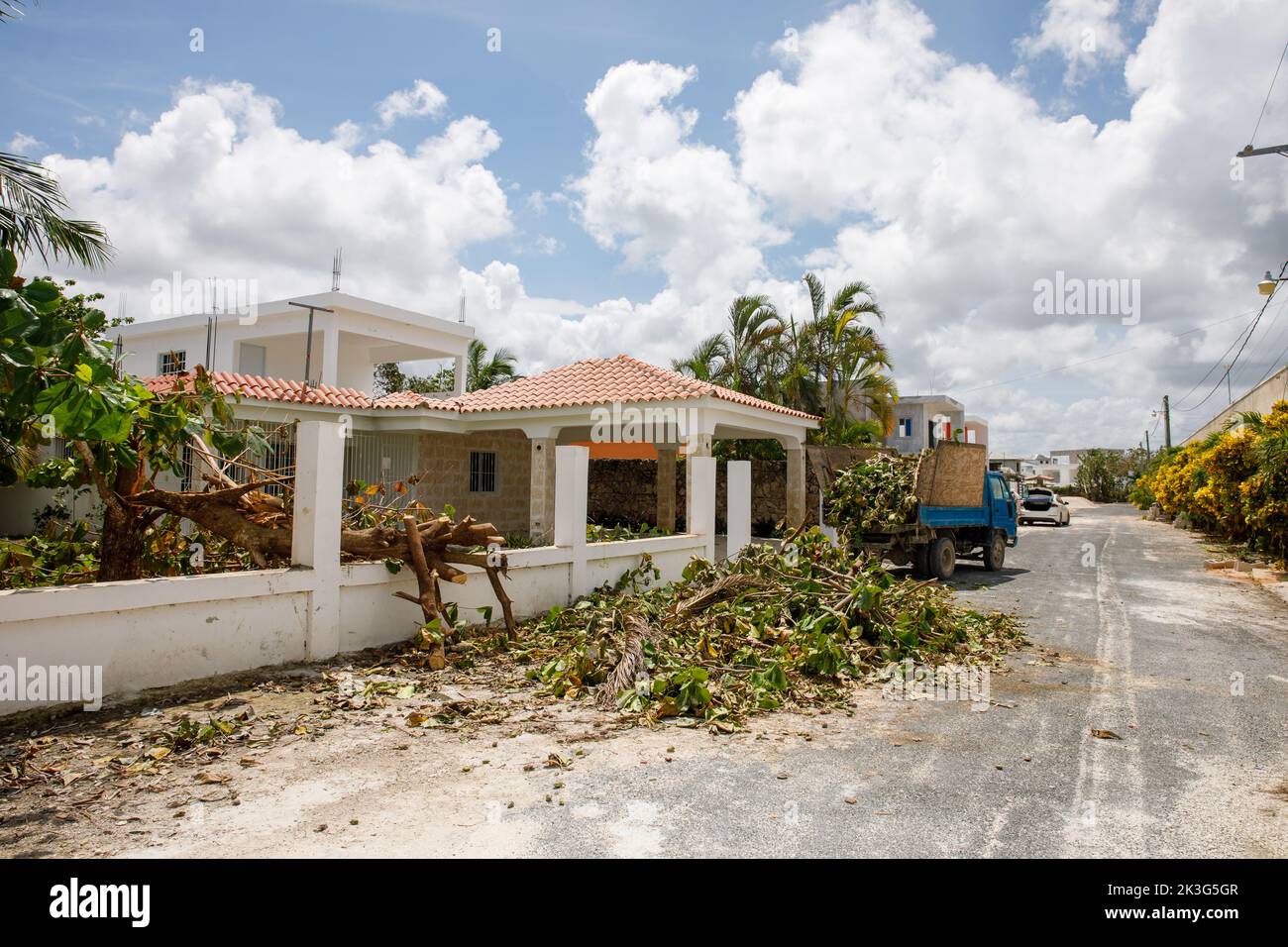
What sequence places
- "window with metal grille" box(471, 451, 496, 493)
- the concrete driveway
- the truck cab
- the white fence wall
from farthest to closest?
"window with metal grille" box(471, 451, 496, 493)
the truck cab
the white fence wall
the concrete driveway

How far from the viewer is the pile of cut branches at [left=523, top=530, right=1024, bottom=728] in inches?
263

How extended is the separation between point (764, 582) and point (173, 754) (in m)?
6.35

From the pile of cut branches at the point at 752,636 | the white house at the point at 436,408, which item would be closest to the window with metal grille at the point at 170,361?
the white house at the point at 436,408

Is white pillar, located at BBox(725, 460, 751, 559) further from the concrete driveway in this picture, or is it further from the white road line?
the concrete driveway

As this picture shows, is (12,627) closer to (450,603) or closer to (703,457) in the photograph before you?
(450,603)

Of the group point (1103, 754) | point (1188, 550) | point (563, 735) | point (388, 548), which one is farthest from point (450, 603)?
point (1188, 550)

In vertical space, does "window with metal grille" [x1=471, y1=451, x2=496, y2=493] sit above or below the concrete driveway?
above

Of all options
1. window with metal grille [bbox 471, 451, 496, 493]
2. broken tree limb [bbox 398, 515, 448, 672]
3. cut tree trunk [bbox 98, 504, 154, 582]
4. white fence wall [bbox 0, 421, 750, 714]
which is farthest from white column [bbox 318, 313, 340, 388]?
cut tree trunk [bbox 98, 504, 154, 582]

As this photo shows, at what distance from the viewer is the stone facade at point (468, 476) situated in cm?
1775

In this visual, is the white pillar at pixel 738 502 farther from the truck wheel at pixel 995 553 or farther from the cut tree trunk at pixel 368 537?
the truck wheel at pixel 995 553

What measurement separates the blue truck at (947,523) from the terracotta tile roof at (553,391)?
10.4 ft

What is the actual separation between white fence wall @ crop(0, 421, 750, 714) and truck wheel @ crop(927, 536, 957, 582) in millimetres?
8320

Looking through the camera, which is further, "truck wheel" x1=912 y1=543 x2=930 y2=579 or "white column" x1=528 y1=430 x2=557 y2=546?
"white column" x1=528 y1=430 x2=557 y2=546

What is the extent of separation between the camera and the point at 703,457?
13.4 m
